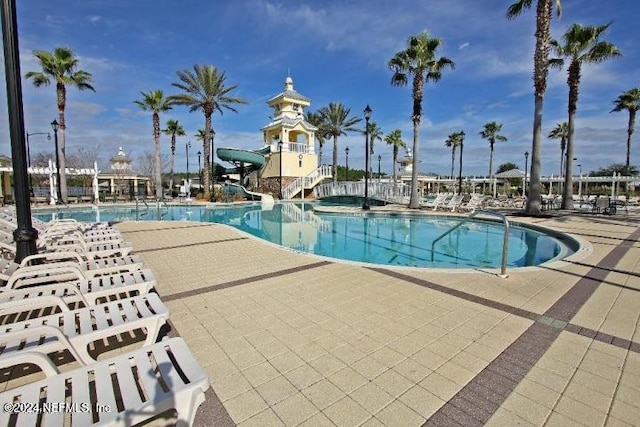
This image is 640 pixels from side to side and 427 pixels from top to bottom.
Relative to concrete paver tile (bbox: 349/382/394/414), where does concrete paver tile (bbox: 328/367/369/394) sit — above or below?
above

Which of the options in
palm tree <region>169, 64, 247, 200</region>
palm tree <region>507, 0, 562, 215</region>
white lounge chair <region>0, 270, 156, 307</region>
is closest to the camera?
white lounge chair <region>0, 270, 156, 307</region>

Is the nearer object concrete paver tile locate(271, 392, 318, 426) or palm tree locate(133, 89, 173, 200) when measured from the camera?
concrete paver tile locate(271, 392, 318, 426)

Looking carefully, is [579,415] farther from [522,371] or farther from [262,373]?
[262,373]

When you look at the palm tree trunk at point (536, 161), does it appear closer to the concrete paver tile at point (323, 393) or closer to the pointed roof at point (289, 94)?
the concrete paver tile at point (323, 393)

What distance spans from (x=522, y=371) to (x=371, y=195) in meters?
23.7

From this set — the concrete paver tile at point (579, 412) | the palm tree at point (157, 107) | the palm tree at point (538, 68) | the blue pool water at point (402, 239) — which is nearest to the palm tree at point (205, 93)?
the palm tree at point (157, 107)

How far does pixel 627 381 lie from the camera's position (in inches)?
110

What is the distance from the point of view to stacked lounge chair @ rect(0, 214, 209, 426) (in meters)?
1.76

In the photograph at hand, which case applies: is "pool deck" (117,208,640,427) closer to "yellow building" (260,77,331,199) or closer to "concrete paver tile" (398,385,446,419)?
"concrete paver tile" (398,385,446,419)

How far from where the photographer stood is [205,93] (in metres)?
26.5

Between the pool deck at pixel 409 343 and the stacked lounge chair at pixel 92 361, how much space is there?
0.53 meters

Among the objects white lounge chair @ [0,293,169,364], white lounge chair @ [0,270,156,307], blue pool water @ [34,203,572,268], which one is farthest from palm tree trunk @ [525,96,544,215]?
white lounge chair @ [0,293,169,364]

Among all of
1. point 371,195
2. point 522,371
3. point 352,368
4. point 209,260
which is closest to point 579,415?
point 522,371

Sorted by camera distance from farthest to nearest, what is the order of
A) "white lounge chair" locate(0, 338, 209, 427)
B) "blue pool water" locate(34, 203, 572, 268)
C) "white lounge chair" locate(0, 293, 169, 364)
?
"blue pool water" locate(34, 203, 572, 268), "white lounge chair" locate(0, 293, 169, 364), "white lounge chair" locate(0, 338, 209, 427)
